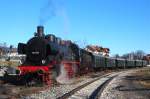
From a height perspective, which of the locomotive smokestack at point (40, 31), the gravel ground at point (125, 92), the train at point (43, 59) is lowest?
the gravel ground at point (125, 92)

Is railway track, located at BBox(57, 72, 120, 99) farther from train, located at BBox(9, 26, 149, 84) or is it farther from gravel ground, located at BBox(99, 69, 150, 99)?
train, located at BBox(9, 26, 149, 84)

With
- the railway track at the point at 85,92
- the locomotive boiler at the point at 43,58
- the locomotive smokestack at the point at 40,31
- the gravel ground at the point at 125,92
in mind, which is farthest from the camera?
the locomotive smokestack at the point at 40,31

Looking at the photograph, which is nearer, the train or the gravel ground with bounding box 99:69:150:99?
the gravel ground with bounding box 99:69:150:99

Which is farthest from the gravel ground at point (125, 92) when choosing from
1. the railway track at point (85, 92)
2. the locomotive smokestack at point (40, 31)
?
the locomotive smokestack at point (40, 31)

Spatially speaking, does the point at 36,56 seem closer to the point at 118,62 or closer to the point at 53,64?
the point at 53,64

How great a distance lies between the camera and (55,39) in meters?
29.8

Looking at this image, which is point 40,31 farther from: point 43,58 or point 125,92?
point 125,92

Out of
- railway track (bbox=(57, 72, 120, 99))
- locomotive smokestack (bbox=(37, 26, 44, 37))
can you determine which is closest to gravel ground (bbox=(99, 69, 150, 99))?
railway track (bbox=(57, 72, 120, 99))

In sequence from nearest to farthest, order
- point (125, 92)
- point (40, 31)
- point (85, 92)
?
point (85, 92) → point (125, 92) → point (40, 31)

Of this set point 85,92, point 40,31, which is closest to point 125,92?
point 85,92

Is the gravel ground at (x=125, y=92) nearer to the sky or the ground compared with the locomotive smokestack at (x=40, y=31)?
nearer to the ground

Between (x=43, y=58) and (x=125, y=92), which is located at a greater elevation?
(x=43, y=58)

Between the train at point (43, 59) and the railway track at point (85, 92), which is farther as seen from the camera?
the train at point (43, 59)

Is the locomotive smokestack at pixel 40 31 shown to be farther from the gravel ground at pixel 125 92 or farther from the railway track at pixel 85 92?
the gravel ground at pixel 125 92
